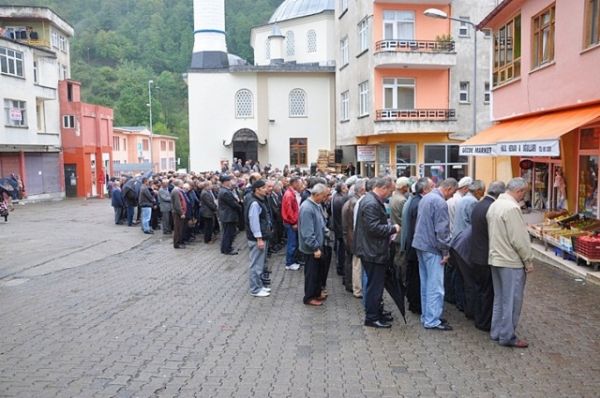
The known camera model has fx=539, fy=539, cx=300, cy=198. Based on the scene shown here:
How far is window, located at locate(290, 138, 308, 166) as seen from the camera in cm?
3847

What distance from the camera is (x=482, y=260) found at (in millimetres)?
6613

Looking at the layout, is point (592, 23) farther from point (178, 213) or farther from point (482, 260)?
point (178, 213)

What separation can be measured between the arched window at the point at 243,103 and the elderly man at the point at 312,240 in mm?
30345

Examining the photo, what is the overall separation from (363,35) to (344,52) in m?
4.68

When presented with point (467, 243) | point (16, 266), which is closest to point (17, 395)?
point (467, 243)

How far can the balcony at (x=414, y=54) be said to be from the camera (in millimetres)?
24531

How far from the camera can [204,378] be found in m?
5.61

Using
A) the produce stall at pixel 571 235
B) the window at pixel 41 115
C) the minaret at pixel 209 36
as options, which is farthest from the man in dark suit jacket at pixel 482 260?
the window at pixel 41 115

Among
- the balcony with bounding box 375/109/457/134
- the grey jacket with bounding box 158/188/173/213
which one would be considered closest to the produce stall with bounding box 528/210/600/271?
the grey jacket with bounding box 158/188/173/213

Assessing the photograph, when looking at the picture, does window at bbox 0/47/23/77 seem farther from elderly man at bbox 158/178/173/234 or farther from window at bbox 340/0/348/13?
elderly man at bbox 158/178/173/234

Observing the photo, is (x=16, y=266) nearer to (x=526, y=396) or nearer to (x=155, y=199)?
(x=155, y=199)

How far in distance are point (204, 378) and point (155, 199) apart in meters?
13.3

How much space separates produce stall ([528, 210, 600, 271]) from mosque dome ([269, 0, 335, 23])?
33.0 metres

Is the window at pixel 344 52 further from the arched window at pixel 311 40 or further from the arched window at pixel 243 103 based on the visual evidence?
the arched window at pixel 311 40
